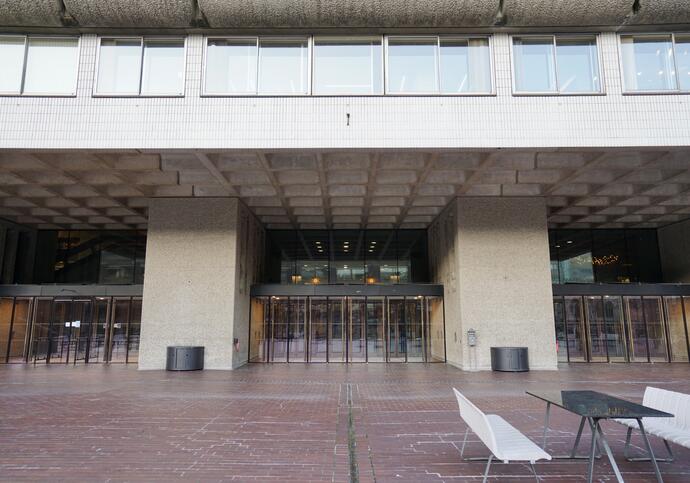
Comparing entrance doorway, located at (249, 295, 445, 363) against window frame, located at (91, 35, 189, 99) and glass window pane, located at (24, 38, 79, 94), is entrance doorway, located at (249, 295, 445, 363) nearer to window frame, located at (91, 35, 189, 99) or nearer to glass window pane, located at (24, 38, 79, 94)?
window frame, located at (91, 35, 189, 99)

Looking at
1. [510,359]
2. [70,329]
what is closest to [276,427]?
[510,359]

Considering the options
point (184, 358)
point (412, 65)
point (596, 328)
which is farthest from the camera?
point (596, 328)

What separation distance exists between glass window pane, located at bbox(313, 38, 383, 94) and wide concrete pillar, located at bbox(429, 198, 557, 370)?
624 cm

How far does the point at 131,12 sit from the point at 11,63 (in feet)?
12.0

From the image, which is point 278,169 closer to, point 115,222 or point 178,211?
point 178,211

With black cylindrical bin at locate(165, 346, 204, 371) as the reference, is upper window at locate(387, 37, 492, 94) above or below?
above

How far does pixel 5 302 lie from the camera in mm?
20406

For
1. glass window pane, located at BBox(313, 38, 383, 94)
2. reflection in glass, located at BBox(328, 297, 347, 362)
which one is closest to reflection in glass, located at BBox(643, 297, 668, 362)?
reflection in glass, located at BBox(328, 297, 347, 362)

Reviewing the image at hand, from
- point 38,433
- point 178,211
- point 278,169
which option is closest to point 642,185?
point 278,169

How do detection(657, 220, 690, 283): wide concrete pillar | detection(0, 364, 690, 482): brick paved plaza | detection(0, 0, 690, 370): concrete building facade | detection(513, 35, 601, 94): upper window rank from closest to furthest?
detection(0, 364, 690, 482): brick paved plaza < detection(0, 0, 690, 370): concrete building facade < detection(513, 35, 601, 94): upper window < detection(657, 220, 690, 283): wide concrete pillar

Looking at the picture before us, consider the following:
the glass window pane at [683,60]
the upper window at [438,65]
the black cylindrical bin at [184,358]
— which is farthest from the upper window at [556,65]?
the black cylindrical bin at [184,358]

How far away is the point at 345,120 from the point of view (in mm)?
12500

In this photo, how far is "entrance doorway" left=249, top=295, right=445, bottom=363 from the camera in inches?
774

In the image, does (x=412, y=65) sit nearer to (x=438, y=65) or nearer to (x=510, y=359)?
(x=438, y=65)
